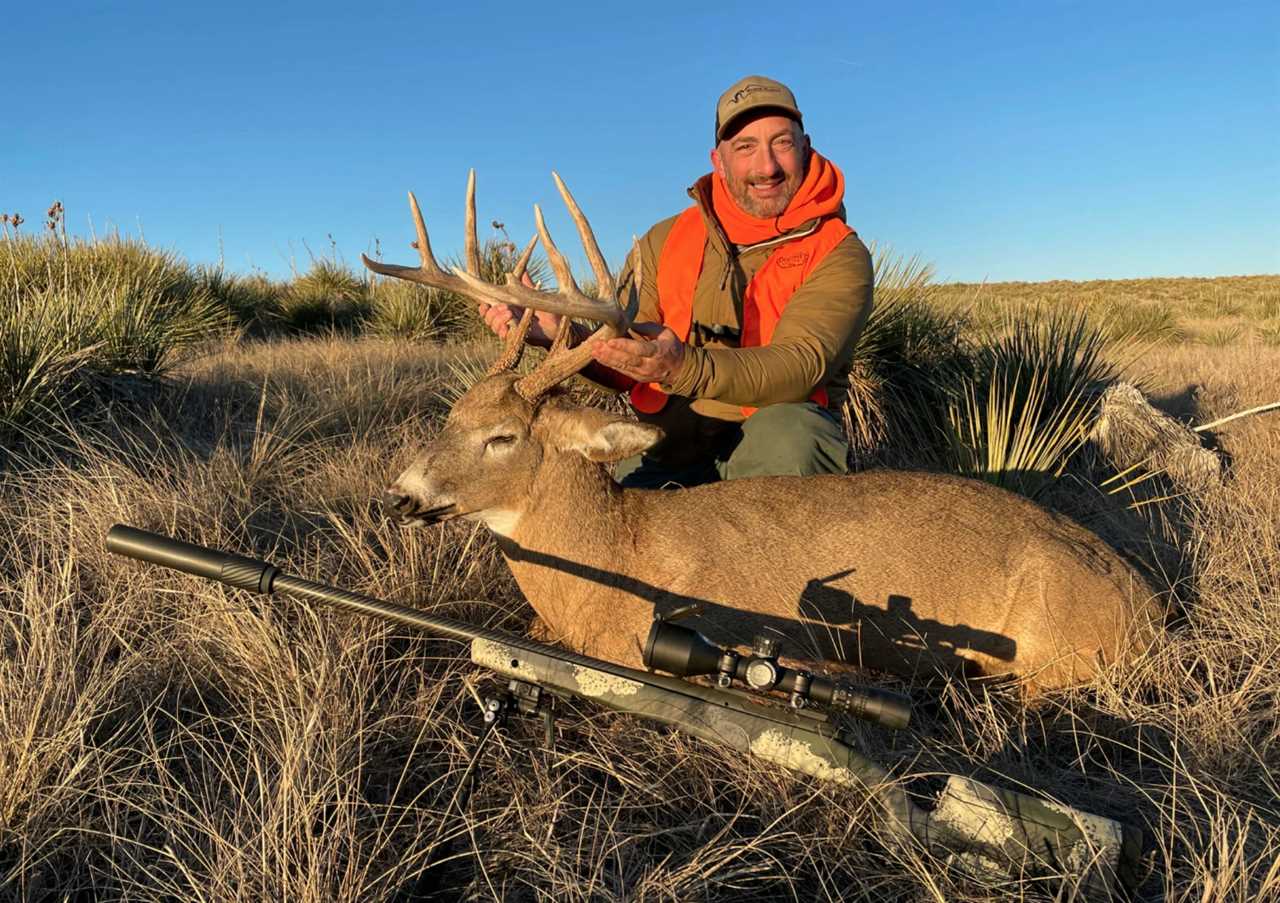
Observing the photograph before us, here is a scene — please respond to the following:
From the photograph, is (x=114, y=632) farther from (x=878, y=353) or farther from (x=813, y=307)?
(x=878, y=353)

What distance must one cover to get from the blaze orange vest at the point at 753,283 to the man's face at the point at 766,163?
25 centimetres

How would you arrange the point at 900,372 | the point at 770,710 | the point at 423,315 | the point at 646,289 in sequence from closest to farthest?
1. the point at 770,710
2. the point at 646,289
3. the point at 900,372
4. the point at 423,315

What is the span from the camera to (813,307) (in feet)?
13.6

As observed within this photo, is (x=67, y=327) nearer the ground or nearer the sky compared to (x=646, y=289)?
nearer the ground

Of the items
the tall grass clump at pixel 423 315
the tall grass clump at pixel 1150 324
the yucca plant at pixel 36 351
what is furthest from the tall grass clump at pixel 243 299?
the tall grass clump at pixel 1150 324

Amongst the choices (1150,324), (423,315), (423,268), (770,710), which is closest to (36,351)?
(423,268)

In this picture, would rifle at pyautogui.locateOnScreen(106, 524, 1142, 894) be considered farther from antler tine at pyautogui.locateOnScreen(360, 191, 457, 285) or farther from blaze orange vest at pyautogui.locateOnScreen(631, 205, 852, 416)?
blaze orange vest at pyautogui.locateOnScreen(631, 205, 852, 416)

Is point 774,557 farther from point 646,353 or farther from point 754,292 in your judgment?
point 754,292

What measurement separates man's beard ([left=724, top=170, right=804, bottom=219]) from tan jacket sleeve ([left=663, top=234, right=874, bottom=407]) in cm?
43

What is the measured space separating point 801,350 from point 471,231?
4.90ft

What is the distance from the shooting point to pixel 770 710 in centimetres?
242

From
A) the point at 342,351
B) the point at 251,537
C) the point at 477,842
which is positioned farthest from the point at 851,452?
the point at 342,351

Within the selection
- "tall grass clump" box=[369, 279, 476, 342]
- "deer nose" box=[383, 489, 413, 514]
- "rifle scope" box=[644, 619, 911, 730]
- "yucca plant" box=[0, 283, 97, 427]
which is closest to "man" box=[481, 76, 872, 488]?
"deer nose" box=[383, 489, 413, 514]

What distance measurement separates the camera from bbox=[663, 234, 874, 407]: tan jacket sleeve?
3.56 m
